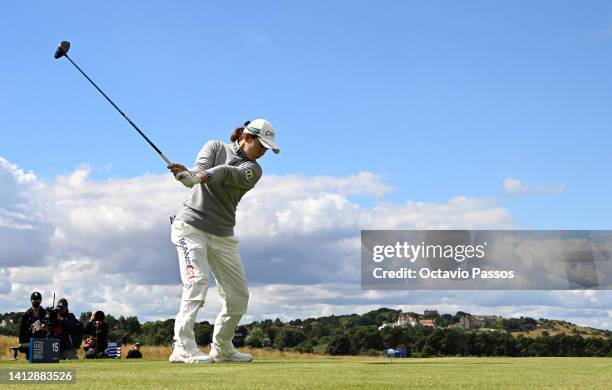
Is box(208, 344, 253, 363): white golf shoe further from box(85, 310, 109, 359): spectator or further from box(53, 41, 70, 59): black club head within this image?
box(85, 310, 109, 359): spectator

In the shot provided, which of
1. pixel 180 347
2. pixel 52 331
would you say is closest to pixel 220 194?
pixel 180 347

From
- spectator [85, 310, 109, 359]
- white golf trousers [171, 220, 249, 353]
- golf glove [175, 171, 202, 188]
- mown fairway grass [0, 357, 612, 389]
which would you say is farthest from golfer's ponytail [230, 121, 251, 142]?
spectator [85, 310, 109, 359]

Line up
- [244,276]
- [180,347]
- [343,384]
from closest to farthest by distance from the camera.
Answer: [343,384], [180,347], [244,276]

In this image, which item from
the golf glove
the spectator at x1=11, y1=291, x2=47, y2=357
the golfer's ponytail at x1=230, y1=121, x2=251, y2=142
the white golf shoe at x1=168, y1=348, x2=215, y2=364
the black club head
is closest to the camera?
the golf glove

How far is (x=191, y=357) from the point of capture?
952cm

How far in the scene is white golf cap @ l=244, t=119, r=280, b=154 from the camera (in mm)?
9641

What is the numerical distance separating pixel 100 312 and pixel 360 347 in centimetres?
678

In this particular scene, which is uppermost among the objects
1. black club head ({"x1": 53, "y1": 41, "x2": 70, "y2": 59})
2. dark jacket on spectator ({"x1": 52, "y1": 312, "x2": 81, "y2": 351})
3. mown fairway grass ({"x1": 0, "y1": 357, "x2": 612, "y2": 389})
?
black club head ({"x1": 53, "y1": 41, "x2": 70, "y2": 59})

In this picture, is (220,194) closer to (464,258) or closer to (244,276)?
(244,276)

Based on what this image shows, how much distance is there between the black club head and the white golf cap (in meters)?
4.20

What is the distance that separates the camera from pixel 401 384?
617 cm

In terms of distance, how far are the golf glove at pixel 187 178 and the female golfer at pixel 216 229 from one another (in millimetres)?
68

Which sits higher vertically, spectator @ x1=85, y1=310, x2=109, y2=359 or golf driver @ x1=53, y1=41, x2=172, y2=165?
golf driver @ x1=53, y1=41, x2=172, y2=165

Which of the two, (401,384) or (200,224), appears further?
(200,224)
